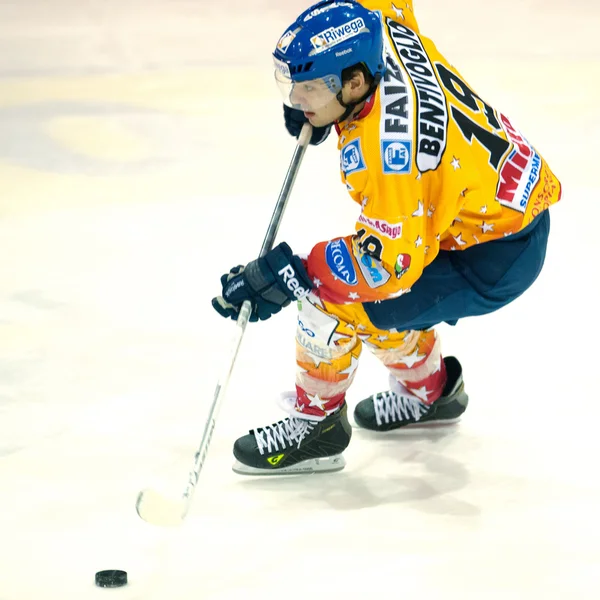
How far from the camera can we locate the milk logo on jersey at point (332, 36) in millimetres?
2344

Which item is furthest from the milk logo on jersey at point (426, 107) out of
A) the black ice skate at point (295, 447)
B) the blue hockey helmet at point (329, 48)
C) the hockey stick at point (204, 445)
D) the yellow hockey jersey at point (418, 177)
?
the black ice skate at point (295, 447)

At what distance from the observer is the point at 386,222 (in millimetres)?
2359

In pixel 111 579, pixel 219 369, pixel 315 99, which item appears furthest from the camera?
pixel 219 369

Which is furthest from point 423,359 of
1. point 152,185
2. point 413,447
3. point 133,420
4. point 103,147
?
point 103,147

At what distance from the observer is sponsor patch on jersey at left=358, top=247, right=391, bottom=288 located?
7.98ft

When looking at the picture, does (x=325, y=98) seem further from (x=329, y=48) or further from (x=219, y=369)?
(x=219, y=369)

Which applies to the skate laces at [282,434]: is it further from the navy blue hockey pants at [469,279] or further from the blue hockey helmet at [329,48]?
the blue hockey helmet at [329,48]

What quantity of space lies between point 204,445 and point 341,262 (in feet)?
1.66

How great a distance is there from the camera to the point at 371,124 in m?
2.37

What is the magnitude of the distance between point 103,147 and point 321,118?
2.86 meters

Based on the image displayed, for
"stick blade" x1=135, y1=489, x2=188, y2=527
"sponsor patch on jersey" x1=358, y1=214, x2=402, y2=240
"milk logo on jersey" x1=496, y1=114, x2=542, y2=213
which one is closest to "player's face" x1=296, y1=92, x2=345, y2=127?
"sponsor patch on jersey" x1=358, y1=214, x2=402, y2=240

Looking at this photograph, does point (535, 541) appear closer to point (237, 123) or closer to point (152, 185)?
point (152, 185)

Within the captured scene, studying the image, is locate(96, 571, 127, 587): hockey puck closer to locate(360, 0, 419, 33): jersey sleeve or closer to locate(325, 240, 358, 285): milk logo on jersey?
locate(325, 240, 358, 285): milk logo on jersey

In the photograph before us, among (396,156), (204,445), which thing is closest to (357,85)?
(396,156)
